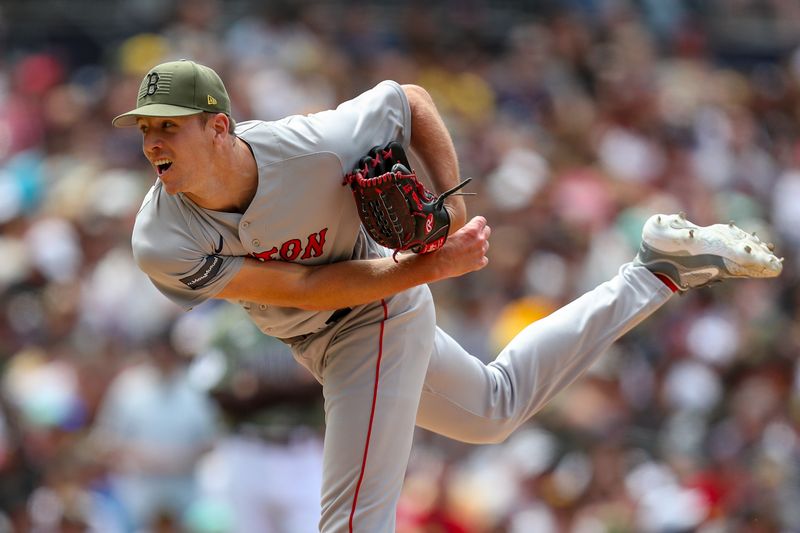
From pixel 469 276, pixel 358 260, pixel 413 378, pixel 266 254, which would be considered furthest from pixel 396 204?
pixel 469 276

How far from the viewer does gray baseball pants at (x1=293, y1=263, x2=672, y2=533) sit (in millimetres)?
4535

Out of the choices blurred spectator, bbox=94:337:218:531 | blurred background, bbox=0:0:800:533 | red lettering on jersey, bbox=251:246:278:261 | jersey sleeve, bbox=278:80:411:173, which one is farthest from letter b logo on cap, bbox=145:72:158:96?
blurred spectator, bbox=94:337:218:531

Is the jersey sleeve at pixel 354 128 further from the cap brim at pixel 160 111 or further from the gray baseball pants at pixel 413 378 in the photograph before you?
the gray baseball pants at pixel 413 378

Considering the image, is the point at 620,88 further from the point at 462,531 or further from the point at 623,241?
the point at 462,531

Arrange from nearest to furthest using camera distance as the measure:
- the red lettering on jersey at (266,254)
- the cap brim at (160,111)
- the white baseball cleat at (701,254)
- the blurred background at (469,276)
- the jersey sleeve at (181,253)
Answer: the cap brim at (160,111) < the jersey sleeve at (181,253) < the red lettering on jersey at (266,254) < the white baseball cleat at (701,254) < the blurred background at (469,276)

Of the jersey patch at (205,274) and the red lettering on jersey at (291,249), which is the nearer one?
the jersey patch at (205,274)

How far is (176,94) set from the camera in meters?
4.20

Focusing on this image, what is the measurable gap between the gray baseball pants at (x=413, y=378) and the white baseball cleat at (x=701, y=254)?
0.09 m

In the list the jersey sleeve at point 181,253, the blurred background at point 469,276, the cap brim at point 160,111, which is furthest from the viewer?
the blurred background at point 469,276

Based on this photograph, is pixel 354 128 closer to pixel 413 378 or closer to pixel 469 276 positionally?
pixel 413 378

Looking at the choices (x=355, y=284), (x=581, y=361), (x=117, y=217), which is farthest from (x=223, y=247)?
Answer: (x=117, y=217)

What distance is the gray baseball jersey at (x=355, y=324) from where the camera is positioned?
4406 mm

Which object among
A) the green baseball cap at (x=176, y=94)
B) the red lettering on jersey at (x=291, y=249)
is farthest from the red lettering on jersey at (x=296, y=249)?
the green baseball cap at (x=176, y=94)

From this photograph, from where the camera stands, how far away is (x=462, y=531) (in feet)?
23.5
